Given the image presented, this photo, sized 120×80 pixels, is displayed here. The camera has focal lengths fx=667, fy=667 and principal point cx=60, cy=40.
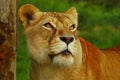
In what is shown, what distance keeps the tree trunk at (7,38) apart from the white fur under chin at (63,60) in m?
0.49

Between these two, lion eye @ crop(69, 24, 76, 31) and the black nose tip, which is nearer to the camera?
the black nose tip

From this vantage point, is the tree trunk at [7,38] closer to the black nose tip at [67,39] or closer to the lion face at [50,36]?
the lion face at [50,36]

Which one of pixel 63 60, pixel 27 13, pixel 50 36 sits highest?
pixel 27 13

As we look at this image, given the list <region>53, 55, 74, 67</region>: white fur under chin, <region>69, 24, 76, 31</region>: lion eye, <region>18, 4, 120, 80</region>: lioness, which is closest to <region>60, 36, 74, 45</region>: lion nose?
<region>18, 4, 120, 80</region>: lioness

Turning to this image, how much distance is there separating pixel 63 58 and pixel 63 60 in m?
0.03

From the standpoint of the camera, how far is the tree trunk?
6257 millimetres

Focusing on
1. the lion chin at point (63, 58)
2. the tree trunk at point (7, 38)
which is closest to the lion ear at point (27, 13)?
the tree trunk at point (7, 38)

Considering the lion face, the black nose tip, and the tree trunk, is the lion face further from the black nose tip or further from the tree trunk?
the tree trunk

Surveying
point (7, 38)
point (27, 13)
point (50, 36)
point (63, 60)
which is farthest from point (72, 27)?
point (7, 38)

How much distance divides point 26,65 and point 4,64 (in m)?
3.59

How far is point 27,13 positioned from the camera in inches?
262

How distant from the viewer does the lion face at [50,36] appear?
612cm

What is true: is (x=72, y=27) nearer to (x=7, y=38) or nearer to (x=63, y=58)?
(x=63, y=58)

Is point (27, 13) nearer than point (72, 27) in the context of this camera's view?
No
